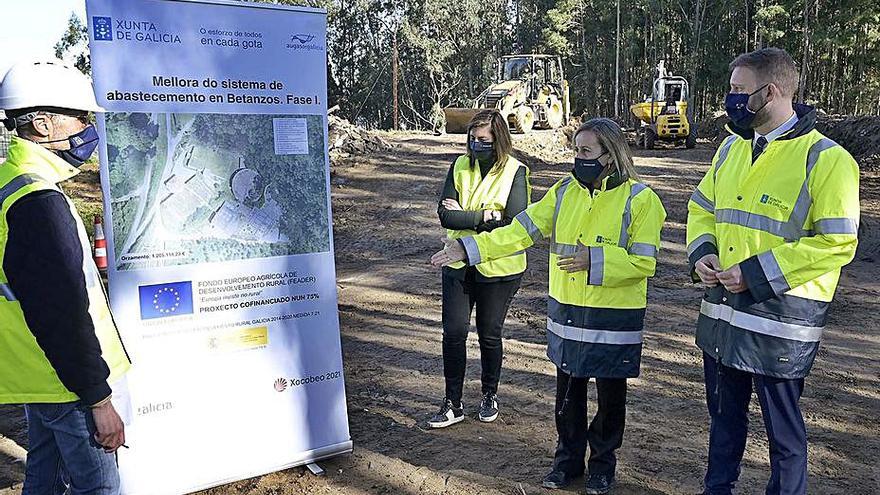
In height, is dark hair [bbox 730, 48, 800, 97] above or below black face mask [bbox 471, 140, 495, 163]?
above

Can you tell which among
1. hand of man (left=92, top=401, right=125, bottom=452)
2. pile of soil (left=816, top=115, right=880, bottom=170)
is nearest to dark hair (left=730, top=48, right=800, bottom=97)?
hand of man (left=92, top=401, right=125, bottom=452)

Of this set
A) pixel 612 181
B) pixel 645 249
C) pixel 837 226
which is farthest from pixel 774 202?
pixel 612 181

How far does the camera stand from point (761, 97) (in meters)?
3.08

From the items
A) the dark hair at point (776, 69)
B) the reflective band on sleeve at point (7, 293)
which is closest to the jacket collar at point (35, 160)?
the reflective band on sleeve at point (7, 293)

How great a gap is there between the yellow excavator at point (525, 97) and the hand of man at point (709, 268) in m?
19.9

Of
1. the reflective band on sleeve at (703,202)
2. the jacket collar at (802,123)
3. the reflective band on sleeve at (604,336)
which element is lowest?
the reflective band on sleeve at (604,336)

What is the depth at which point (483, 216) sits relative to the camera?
4.42m

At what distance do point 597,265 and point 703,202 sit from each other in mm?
589

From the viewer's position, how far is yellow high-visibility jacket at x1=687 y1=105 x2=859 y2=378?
2939 millimetres

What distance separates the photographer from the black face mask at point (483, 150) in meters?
4.48

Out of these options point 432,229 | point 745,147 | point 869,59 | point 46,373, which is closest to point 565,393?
point 745,147

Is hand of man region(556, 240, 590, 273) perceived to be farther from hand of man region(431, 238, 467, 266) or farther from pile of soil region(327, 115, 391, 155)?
pile of soil region(327, 115, 391, 155)

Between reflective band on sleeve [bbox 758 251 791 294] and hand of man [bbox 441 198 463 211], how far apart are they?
195 centimetres

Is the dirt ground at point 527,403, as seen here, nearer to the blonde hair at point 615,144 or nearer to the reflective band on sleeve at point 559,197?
the reflective band on sleeve at point 559,197
